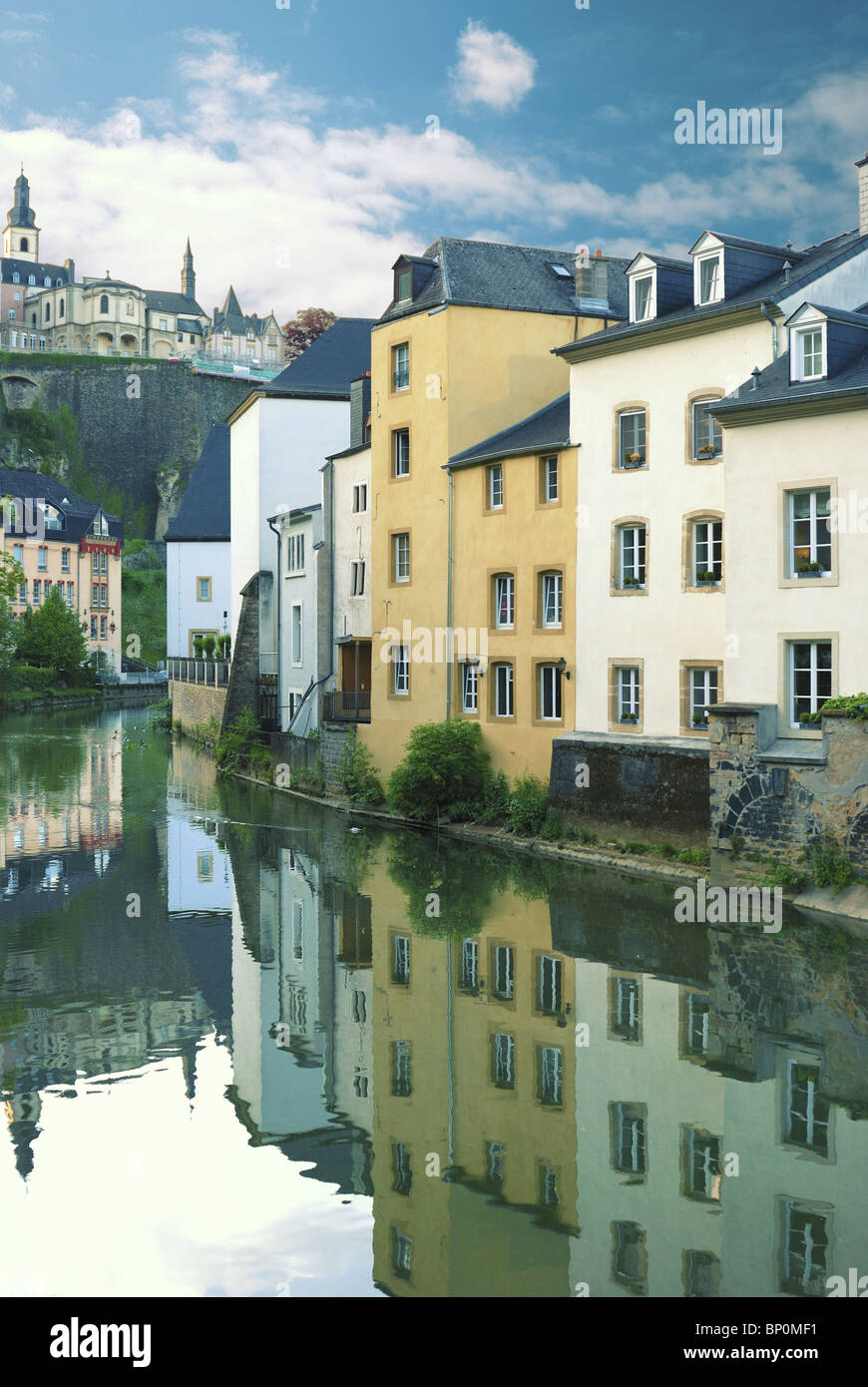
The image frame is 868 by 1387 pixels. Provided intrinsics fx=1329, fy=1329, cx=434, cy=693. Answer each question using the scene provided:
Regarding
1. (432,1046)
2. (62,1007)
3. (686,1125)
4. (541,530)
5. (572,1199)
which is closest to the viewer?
(572,1199)

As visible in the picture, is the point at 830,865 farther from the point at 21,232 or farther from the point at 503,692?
the point at 21,232

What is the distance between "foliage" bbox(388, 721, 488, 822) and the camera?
27.7 m

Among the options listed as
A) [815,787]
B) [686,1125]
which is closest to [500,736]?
[815,787]

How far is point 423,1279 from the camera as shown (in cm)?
821

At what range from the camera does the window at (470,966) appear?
15477 millimetres

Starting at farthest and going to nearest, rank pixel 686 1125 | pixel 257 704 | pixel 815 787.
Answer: pixel 257 704 < pixel 815 787 < pixel 686 1125

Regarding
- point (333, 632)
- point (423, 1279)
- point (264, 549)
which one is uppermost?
point (264, 549)

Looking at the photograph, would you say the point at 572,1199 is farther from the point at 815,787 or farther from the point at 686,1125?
the point at 815,787

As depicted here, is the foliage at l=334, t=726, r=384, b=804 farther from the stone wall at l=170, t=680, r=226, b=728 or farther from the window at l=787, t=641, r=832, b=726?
the window at l=787, t=641, r=832, b=726

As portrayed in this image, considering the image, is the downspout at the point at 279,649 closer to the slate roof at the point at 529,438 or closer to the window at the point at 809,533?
the slate roof at the point at 529,438

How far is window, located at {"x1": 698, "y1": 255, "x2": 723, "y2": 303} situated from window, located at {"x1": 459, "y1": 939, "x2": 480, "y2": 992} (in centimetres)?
1283

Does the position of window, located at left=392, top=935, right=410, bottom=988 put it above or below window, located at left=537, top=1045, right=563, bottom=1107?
above

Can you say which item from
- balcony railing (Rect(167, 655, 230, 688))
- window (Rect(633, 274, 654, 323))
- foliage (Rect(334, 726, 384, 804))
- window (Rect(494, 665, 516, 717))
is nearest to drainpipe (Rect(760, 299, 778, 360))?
window (Rect(633, 274, 654, 323))

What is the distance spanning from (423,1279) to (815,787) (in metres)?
12.3
